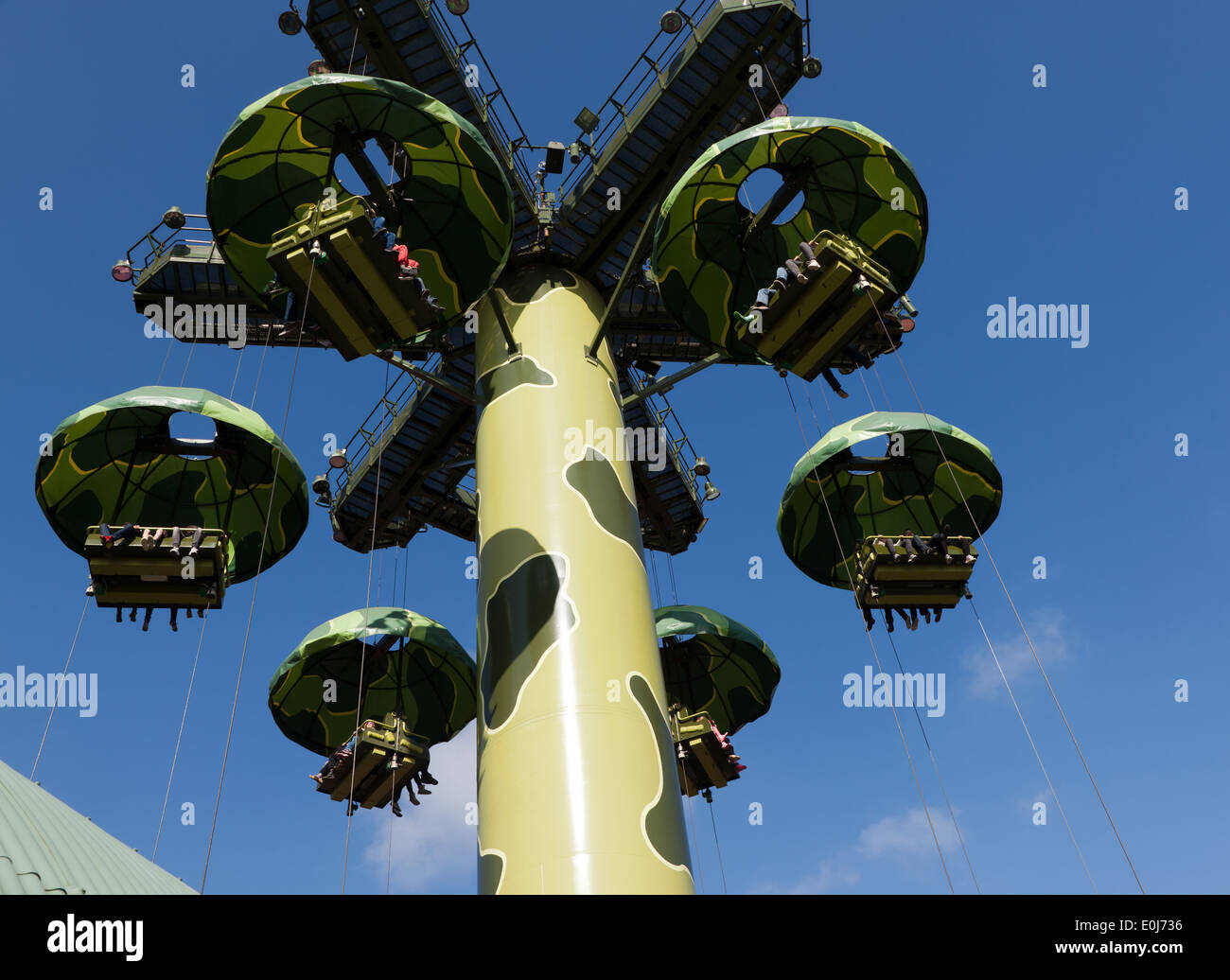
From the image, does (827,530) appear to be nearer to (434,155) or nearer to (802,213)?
(802,213)

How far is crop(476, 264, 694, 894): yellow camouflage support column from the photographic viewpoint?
515 inches

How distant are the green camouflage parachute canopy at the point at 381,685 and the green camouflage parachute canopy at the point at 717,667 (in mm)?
3758

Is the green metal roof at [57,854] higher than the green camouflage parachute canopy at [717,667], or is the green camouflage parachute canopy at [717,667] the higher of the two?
the green camouflage parachute canopy at [717,667]

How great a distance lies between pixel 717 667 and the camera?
22359 millimetres

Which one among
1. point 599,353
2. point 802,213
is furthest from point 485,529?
point 802,213

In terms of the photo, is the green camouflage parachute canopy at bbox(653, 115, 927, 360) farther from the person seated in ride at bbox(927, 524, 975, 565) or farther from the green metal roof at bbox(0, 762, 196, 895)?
the green metal roof at bbox(0, 762, 196, 895)

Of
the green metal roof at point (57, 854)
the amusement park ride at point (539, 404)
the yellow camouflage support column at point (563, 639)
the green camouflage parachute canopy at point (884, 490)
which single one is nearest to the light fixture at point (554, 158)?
the amusement park ride at point (539, 404)

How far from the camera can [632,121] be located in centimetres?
2039

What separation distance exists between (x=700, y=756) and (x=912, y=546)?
5130 mm

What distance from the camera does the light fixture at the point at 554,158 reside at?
2203cm

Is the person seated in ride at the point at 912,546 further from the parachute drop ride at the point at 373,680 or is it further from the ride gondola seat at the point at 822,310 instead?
the parachute drop ride at the point at 373,680
